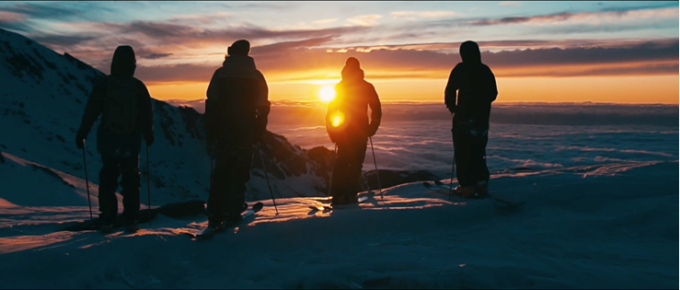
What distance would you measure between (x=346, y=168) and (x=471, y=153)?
2.19 metres

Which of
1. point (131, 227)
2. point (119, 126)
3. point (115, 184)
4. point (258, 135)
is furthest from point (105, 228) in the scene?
point (258, 135)

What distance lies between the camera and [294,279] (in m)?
4.87

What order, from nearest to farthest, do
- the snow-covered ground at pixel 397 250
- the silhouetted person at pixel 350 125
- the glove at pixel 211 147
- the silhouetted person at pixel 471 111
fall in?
the snow-covered ground at pixel 397 250 → the glove at pixel 211 147 → the silhouetted person at pixel 471 111 → the silhouetted person at pixel 350 125

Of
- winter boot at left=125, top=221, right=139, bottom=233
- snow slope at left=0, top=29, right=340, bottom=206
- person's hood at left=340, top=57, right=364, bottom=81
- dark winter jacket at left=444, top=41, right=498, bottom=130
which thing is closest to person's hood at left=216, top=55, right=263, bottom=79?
winter boot at left=125, top=221, right=139, bottom=233

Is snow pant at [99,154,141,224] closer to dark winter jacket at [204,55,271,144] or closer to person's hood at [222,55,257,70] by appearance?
dark winter jacket at [204,55,271,144]

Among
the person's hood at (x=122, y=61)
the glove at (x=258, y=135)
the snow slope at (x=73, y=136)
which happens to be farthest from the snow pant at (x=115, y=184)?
the snow slope at (x=73, y=136)

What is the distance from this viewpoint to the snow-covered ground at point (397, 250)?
489 centimetres

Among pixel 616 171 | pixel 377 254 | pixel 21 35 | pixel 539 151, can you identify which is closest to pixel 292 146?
pixel 21 35

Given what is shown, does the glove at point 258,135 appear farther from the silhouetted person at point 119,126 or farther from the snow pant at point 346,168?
the snow pant at point 346,168

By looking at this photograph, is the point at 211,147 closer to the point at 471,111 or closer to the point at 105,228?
the point at 105,228

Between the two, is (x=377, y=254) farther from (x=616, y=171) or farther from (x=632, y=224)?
(x=616, y=171)

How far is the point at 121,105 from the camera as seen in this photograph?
6.79 meters

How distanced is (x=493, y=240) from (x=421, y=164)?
105174 millimetres

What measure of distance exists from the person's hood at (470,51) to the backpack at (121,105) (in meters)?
5.16
